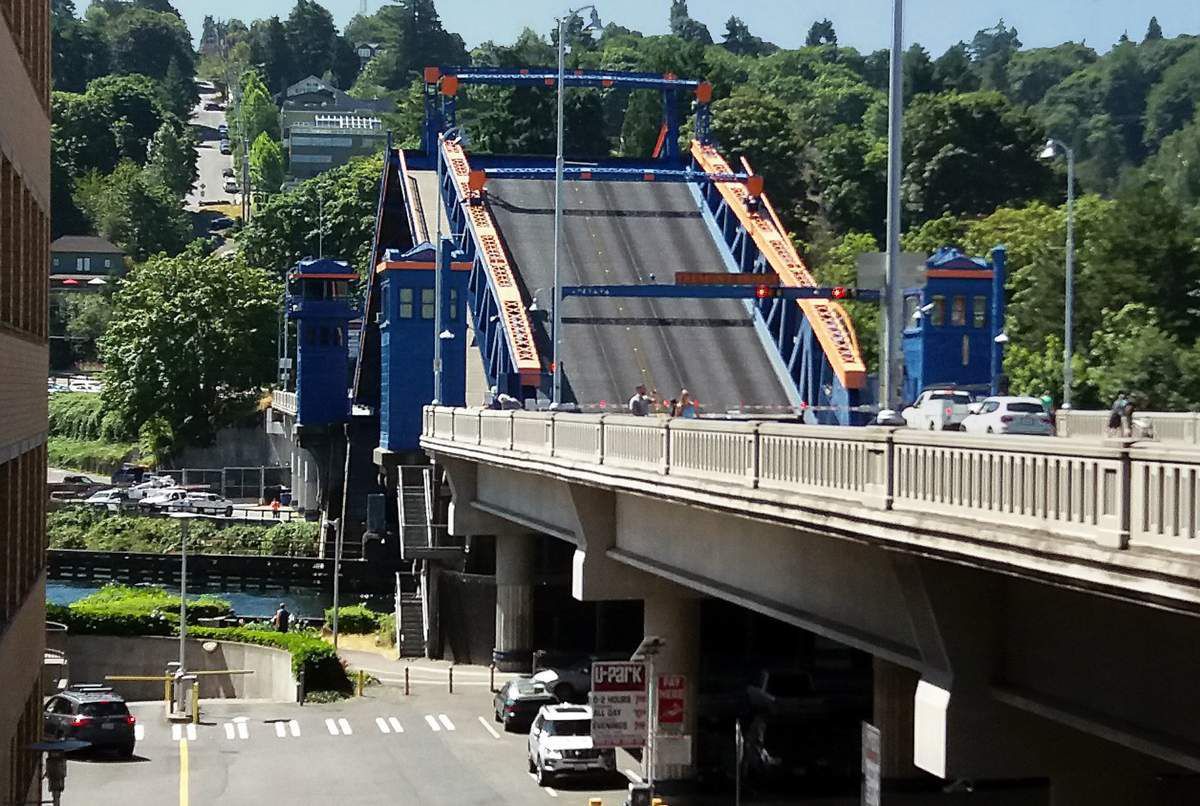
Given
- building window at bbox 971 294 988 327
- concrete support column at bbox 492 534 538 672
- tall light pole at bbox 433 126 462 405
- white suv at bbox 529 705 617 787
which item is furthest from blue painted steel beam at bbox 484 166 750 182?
white suv at bbox 529 705 617 787

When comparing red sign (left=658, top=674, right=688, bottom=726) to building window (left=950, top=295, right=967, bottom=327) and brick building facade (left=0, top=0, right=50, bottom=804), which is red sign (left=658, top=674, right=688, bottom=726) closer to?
brick building facade (left=0, top=0, right=50, bottom=804)

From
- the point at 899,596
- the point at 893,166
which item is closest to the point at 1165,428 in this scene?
the point at 893,166

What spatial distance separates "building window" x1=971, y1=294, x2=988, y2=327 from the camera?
6188 cm

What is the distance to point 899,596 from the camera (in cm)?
2348

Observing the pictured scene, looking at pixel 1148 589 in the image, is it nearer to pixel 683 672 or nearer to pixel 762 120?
pixel 683 672

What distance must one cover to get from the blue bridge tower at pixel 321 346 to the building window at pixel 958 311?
32687mm

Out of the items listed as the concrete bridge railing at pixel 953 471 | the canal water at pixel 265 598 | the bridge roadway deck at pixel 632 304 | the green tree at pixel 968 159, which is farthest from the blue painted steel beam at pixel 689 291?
the green tree at pixel 968 159

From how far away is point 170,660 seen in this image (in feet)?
190

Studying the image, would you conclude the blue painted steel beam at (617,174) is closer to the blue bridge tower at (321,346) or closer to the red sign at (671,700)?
the blue bridge tower at (321,346)

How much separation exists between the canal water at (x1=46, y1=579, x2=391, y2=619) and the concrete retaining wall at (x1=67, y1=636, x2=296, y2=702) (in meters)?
19.2

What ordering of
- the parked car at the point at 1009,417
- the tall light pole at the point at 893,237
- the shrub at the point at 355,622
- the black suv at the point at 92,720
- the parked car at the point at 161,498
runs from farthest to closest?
the parked car at the point at 161,498
the shrub at the point at 355,622
the black suv at the point at 92,720
the parked car at the point at 1009,417
the tall light pole at the point at 893,237

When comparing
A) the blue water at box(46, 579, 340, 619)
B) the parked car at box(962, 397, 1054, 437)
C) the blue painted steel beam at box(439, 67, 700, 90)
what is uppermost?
the blue painted steel beam at box(439, 67, 700, 90)

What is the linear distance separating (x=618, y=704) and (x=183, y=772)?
1229cm

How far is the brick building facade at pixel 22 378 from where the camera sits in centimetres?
2350
